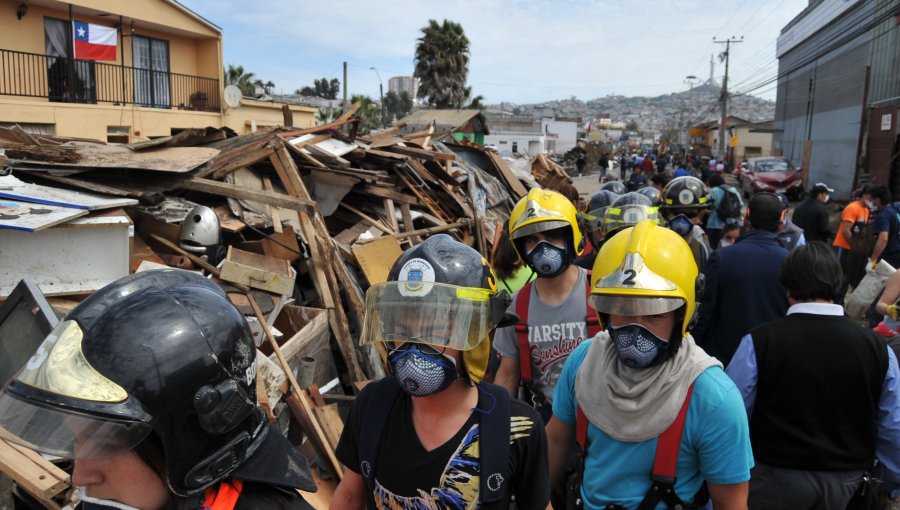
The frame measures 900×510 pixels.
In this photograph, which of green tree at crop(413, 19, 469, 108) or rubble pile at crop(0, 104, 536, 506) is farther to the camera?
green tree at crop(413, 19, 469, 108)

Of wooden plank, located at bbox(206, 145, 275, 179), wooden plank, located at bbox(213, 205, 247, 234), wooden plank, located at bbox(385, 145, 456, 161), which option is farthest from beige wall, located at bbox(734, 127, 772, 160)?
wooden plank, located at bbox(213, 205, 247, 234)

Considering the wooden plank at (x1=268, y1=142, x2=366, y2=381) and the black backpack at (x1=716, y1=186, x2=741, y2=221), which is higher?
the black backpack at (x1=716, y1=186, x2=741, y2=221)

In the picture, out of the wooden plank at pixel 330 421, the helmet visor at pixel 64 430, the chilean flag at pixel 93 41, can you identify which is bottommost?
the wooden plank at pixel 330 421

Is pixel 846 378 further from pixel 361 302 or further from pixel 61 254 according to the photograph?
pixel 61 254

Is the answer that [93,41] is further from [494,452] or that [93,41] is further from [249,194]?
[494,452]

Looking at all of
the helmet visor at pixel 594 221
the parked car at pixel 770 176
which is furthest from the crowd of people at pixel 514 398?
the parked car at pixel 770 176

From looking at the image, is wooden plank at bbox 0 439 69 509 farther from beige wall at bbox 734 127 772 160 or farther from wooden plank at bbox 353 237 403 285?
beige wall at bbox 734 127 772 160

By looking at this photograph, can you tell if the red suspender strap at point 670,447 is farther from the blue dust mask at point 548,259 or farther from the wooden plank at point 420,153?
the wooden plank at point 420,153

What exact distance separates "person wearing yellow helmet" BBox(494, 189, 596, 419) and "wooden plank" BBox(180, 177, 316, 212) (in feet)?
11.5

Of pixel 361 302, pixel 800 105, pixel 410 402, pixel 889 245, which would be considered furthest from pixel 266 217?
pixel 800 105

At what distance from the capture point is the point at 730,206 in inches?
260

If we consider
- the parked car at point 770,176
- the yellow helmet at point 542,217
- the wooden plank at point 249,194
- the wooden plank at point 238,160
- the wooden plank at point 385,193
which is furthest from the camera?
the parked car at point 770,176

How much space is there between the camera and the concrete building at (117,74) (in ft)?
50.4

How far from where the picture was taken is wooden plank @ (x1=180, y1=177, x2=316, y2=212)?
6.34 meters
